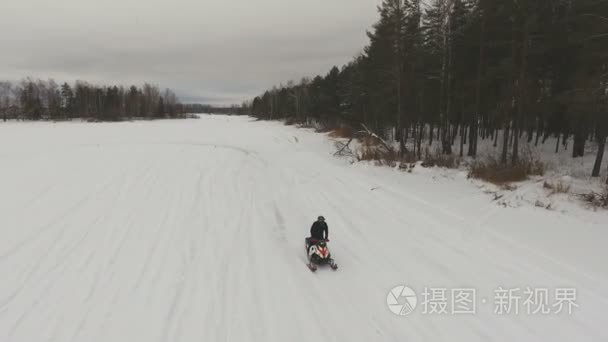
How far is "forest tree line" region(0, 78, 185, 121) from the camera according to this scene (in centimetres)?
8331

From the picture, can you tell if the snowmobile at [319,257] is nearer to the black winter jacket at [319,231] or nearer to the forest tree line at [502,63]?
the black winter jacket at [319,231]

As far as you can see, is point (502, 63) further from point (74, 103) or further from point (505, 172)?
point (74, 103)

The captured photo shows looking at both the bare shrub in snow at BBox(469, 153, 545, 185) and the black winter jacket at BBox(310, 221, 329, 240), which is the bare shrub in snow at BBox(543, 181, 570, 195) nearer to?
the bare shrub in snow at BBox(469, 153, 545, 185)

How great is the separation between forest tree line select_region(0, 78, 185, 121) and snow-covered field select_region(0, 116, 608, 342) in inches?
3613

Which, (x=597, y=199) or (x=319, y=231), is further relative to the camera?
(x=597, y=199)

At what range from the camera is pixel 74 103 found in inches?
3730

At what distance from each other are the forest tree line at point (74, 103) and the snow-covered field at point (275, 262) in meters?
91.8

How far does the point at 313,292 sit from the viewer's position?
502 centimetres

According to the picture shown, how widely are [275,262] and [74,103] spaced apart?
11726cm

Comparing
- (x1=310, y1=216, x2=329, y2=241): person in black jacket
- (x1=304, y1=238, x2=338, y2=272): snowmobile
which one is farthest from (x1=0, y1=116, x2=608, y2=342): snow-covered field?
(x1=310, y1=216, x2=329, y2=241): person in black jacket

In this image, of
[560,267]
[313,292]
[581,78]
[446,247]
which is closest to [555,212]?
[560,267]

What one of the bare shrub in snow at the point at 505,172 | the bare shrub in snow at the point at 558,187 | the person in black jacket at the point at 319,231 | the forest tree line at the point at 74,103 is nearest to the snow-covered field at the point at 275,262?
the person in black jacket at the point at 319,231

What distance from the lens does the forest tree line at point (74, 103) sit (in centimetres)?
8331

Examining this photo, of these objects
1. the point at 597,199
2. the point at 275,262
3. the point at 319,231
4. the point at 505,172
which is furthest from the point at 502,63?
the point at 275,262
